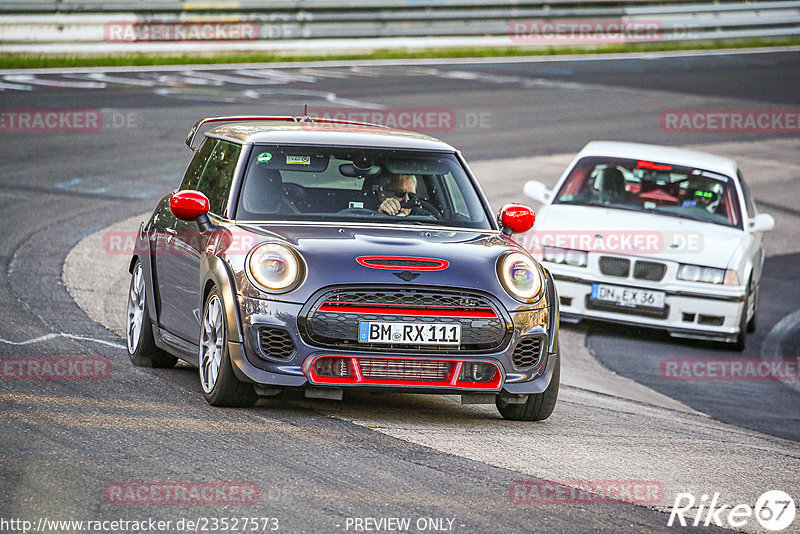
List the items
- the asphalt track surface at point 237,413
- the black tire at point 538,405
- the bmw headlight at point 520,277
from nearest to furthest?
the asphalt track surface at point 237,413 < the bmw headlight at point 520,277 < the black tire at point 538,405

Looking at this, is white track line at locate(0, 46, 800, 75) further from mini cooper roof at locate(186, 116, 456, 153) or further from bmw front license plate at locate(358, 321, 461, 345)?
bmw front license plate at locate(358, 321, 461, 345)

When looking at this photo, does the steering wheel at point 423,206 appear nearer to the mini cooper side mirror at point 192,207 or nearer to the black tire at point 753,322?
the mini cooper side mirror at point 192,207

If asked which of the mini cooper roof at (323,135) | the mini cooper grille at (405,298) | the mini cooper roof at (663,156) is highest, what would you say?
the mini cooper roof at (323,135)

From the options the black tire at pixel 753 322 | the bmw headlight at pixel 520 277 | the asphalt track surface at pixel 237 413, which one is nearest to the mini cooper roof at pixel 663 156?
the black tire at pixel 753 322

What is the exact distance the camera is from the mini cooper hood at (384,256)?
23.6 feet

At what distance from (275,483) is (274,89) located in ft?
63.3

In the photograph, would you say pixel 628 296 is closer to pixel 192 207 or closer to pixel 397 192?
pixel 397 192

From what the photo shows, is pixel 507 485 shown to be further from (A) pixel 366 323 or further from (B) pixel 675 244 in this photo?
(B) pixel 675 244

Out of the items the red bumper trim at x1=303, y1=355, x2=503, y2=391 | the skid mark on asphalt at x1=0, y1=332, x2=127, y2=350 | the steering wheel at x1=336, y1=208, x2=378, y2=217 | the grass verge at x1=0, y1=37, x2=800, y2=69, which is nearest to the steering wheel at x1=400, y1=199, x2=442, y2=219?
the steering wheel at x1=336, y1=208, x2=378, y2=217

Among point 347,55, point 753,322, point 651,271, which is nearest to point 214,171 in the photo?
point 651,271

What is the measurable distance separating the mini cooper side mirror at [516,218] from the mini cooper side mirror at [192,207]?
5.78 ft

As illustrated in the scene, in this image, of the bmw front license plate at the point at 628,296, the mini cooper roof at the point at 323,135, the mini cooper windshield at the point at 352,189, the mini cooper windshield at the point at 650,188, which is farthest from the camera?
the mini cooper windshield at the point at 650,188

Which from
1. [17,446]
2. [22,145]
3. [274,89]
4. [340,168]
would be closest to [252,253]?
[340,168]

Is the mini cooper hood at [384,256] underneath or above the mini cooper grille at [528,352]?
above
